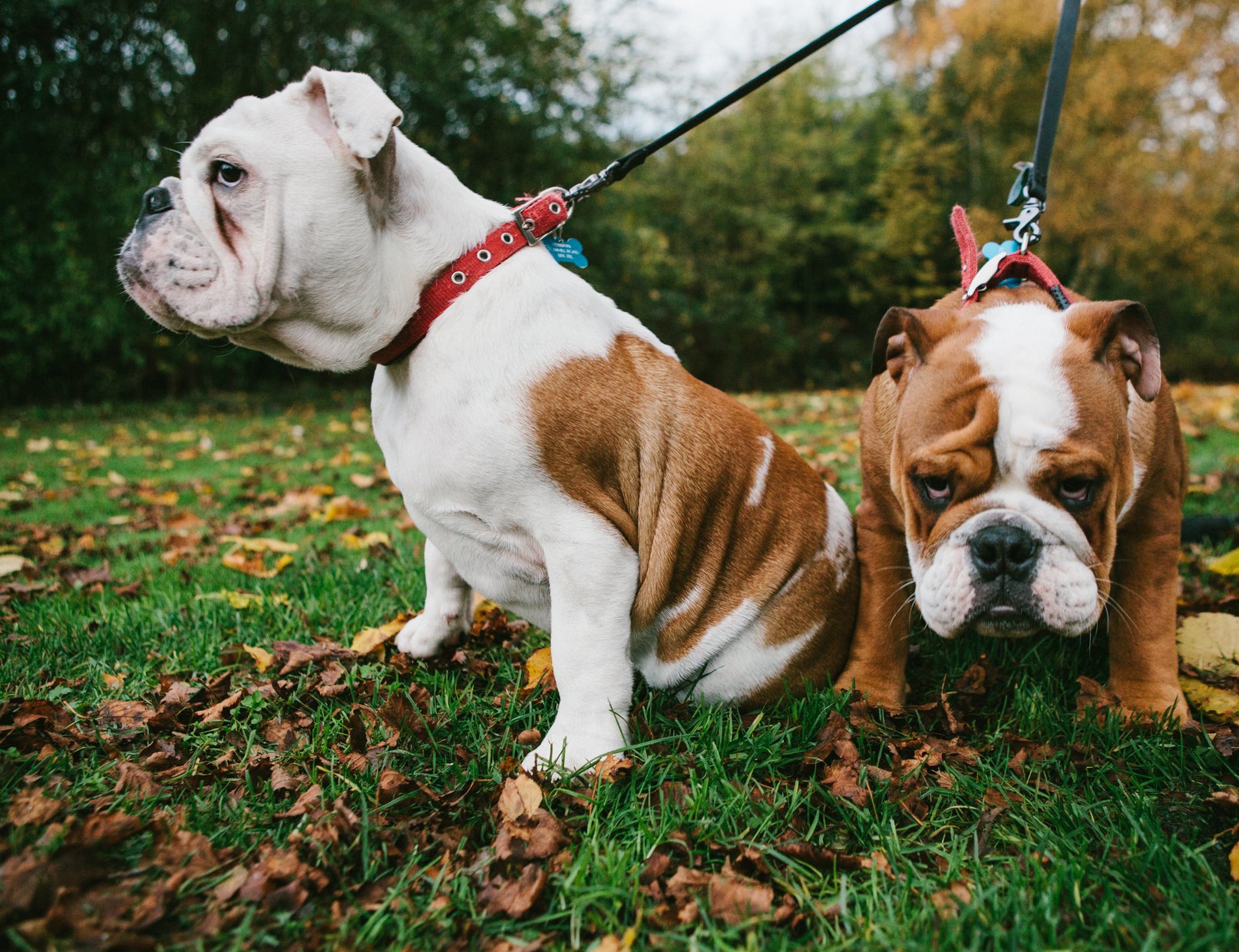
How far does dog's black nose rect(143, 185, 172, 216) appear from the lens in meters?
2.53

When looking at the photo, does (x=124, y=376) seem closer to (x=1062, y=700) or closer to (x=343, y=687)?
(x=343, y=687)

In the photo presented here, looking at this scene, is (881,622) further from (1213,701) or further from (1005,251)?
(1005,251)

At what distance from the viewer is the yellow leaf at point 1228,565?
12.6ft

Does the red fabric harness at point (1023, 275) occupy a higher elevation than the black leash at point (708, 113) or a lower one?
lower

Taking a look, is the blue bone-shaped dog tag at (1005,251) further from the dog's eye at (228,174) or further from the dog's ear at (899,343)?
the dog's eye at (228,174)

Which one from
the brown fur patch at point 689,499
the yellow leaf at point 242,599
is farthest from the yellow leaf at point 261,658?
the brown fur patch at point 689,499

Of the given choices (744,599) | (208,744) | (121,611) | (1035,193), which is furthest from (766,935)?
(121,611)

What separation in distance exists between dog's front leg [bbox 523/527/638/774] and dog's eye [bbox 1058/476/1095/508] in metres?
1.29

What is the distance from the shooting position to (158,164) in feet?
46.4

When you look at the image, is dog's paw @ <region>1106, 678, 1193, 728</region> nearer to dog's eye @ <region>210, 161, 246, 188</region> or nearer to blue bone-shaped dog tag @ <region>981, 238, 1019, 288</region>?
blue bone-shaped dog tag @ <region>981, 238, 1019, 288</region>

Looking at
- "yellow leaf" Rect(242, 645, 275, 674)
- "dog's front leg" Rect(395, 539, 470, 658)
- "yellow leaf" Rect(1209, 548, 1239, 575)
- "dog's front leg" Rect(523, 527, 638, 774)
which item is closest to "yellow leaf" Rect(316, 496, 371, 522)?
"yellow leaf" Rect(242, 645, 275, 674)

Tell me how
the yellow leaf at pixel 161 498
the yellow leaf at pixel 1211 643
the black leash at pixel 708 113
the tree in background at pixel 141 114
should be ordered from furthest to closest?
the tree in background at pixel 141 114 → the yellow leaf at pixel 161 498 → the yellow leaf at pixel 1211 643 → the black leash at pixel 708 113

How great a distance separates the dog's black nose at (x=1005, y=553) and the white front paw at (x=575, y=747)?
114cm

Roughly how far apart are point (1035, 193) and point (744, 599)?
76.3 inches
